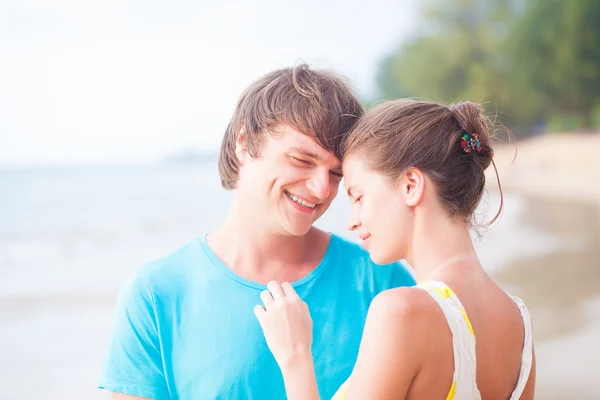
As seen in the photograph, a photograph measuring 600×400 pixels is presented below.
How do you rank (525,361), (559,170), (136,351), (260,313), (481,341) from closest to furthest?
(481,341) < (525,361) < (260,313) < (136,351) < (559,170)

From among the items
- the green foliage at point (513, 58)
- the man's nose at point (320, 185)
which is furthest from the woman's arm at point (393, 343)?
the green foliage at point (513, 58)

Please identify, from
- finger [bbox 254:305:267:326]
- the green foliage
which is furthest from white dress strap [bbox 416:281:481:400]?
the green foliage

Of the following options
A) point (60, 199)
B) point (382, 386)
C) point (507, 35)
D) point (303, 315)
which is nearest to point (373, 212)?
point (303, 315)

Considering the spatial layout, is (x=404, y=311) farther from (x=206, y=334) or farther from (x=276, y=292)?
(x=206, y=334)

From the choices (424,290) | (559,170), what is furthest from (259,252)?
(559,170)

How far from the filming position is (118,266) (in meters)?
12.4

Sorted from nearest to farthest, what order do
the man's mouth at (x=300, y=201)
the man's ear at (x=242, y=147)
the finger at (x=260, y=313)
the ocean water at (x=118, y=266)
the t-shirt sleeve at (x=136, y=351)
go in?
the finger at (x=260, y=313), the t-shirt sleeve at (x=136, y=351), the man's mouth at (x=300, y=201), the man's ear at (x=242, y=147), the ocean water at (x=118, y=266)

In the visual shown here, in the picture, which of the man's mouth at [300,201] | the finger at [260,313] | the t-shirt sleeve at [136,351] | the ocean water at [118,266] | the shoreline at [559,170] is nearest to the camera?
the finger at [260,313]

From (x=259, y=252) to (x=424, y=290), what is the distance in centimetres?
75

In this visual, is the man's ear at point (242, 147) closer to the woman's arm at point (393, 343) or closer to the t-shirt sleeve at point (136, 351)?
the t-shirt sleeve at point (136, 351)

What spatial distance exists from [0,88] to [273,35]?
17625mm

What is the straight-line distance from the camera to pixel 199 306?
6.98 feet

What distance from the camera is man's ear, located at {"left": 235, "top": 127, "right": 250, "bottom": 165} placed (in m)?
2.21

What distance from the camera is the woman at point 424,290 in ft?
5.11
